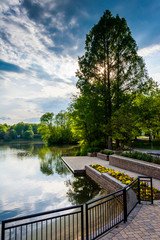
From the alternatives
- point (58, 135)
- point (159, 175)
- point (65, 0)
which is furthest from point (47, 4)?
point (58, 135)

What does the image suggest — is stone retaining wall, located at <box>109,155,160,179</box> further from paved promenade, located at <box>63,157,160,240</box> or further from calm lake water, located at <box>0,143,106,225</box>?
paved promenade, located at <box>63,157,160,240</box>

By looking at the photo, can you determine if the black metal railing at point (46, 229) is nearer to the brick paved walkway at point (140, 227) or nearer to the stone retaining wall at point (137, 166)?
the brick paved walkway at point (140, 227)

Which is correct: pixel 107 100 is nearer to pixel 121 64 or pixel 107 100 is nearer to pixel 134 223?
pixel 121 64

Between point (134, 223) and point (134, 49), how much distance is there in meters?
21.2

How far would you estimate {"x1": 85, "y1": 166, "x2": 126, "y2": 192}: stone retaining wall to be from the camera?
27.3 feet

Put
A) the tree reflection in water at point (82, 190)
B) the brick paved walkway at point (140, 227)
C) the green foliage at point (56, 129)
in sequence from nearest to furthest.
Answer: the brick paved walkway at point (140, 227), the tree reflection in water at point (82, 190), the green foliage at point (56, 129)

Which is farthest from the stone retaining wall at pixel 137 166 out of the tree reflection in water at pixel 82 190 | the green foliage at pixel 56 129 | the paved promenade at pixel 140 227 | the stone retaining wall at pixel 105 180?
the green foliage at pixel 56 129

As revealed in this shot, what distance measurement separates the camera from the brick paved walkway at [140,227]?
159 inches

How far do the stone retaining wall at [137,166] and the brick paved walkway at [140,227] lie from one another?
453 centimetres

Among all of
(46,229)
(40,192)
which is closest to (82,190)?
(40,192)

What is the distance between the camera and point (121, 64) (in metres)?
21.3

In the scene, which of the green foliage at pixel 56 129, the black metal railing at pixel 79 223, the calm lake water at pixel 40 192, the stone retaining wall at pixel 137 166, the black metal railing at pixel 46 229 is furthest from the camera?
the green foliage at pixel 56 129

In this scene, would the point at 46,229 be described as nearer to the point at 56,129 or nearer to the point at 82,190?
the point at 82,190

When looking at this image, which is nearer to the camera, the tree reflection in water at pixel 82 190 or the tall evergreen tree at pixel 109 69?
the tree reflection in water at pixel 82 190
